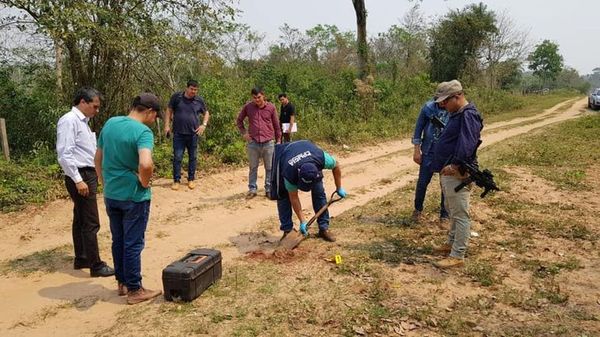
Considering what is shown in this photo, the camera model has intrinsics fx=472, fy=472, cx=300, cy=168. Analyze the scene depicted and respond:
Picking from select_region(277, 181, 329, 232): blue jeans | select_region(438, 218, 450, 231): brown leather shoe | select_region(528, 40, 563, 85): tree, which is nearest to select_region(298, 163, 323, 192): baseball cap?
select_region(277, 181, 329, 232): blue jeans

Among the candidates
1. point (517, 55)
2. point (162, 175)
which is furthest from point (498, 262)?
point (517, 55)

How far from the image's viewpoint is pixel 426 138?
5.86 meters

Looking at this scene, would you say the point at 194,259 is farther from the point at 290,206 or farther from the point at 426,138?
the point at 426,138

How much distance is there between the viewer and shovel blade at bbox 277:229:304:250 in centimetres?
523

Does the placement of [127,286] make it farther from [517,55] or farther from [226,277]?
[517,55]

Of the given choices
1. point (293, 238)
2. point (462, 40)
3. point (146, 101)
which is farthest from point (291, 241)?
point (462, 40)

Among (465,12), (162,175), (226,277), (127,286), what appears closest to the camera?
(127,286)

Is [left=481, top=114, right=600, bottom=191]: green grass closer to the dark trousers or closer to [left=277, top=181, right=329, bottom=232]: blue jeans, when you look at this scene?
[left=277, top=181, right=329, bottom=232]: blue jeans

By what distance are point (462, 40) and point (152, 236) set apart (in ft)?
90.0

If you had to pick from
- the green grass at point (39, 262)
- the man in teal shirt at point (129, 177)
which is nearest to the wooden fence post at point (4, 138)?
the green grass at point (39, 262)

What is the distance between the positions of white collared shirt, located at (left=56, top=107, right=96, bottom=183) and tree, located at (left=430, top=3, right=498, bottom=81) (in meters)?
27.8

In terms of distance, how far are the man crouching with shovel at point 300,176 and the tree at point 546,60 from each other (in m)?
53.8

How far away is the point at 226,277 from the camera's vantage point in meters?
4.60

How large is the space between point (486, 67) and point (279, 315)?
31359 millimetres
